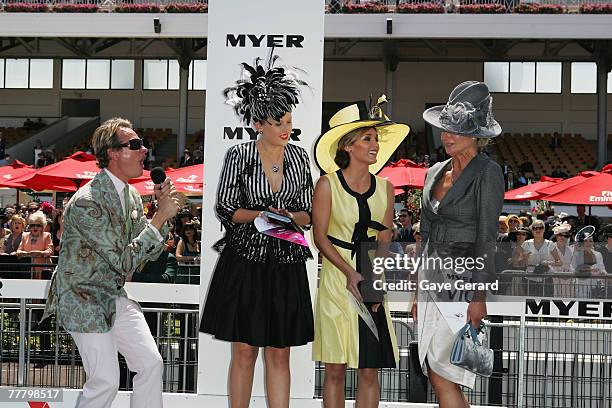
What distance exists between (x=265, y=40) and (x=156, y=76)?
3295cm

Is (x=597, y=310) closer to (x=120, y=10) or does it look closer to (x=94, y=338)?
(x=94, y=338)

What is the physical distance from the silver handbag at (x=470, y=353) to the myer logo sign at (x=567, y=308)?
152 centimetres

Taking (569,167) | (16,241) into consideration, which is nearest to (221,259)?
(16,241)

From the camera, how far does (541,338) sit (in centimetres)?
689

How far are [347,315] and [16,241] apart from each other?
9.81 meters

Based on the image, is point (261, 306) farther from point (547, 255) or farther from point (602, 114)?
point (602, 114)

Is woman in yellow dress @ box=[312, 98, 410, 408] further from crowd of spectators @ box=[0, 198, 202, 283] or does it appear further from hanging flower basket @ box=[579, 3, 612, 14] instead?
hanging flower basket @ box=[579, 3, 612, 14]

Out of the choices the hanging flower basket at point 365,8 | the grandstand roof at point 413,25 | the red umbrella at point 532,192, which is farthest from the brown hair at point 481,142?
the hanging flower basket at point 365,8

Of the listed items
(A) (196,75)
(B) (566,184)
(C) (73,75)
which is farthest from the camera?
(C) (73,75)

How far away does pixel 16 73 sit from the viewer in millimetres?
39438

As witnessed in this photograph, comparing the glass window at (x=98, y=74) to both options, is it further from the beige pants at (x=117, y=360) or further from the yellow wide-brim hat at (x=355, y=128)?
the beige pants at (x=117, y=360)

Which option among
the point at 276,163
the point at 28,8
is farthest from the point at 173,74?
the point at 276,163

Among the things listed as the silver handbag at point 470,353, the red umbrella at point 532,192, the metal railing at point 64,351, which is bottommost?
the metal railing at point 64,351

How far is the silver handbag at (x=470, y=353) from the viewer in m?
4.88
